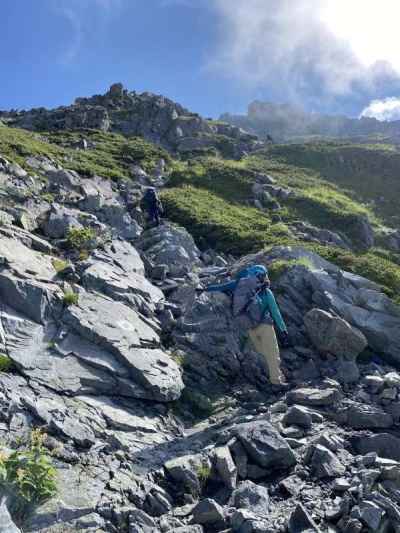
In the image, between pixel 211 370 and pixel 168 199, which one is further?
pixel 168 199

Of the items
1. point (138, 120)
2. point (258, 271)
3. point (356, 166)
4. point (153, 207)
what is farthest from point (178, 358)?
point (138, 120)

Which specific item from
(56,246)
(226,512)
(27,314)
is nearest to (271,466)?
(226,512)

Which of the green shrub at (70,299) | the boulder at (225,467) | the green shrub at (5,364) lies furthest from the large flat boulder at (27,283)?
the boulder at (225,467)

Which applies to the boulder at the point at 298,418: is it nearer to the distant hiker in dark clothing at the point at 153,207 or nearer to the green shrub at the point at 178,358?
the green shrub at the point at 178,358

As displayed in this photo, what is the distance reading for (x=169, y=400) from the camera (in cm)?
1242

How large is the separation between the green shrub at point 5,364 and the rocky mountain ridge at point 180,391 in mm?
65

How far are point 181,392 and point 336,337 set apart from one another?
573 cm

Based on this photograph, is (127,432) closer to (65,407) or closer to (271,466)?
(65,407)

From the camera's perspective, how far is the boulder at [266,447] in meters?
9.84

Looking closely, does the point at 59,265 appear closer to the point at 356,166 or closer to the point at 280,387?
the point at 280,387

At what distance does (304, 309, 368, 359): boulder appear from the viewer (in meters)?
15.9

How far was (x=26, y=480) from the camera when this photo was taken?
7336 mm

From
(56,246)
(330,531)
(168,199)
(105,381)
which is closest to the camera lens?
(330,531)

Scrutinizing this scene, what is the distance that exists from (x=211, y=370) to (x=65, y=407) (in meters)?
5.53
